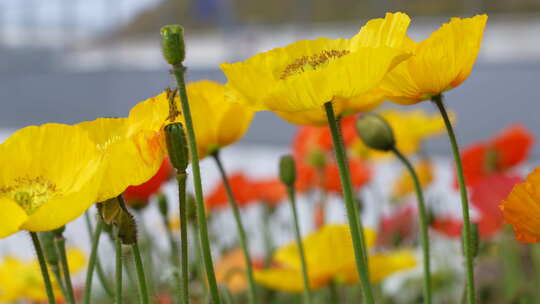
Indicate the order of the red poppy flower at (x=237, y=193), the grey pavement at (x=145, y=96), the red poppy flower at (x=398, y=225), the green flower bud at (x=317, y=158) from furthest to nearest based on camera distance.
Result: the grey pavement at (x=145, y=96) → the red poppy flower at (x=398, y=225) → the red poppy flower at (x=237, y=193) → the green flower bud at (x=317, y=158)

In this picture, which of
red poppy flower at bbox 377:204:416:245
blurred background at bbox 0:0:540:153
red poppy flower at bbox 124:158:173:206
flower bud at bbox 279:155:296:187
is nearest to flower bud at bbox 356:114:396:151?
flower bud at bbox 279:155:296:187

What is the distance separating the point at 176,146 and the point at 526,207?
13 centimetres

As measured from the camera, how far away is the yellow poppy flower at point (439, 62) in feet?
1.07

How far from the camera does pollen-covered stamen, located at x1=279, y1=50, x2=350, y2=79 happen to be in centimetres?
34

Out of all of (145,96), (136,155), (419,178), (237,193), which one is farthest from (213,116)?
(145,96)

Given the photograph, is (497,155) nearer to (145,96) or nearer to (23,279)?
(23,279)

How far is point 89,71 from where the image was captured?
4.82 metres

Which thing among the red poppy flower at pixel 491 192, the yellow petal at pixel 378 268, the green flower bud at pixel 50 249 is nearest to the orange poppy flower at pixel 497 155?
the red poppy flower at pixel 491 192

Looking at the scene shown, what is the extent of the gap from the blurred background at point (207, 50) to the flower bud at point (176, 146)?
8.31 ft

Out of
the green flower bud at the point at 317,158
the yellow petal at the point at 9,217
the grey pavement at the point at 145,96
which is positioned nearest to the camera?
the yellow petal at the point at 9,217

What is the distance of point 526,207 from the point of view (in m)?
0.31

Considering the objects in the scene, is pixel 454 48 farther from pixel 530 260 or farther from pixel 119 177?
pixel 530 260

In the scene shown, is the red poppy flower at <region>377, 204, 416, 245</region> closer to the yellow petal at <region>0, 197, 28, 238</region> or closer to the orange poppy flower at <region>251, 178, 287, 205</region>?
the orange poppy flower at <region>251, 178, 287, 205</region>

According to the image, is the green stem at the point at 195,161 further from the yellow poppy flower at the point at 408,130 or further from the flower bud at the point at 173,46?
the yellow poppy flower at the point at 408,130
